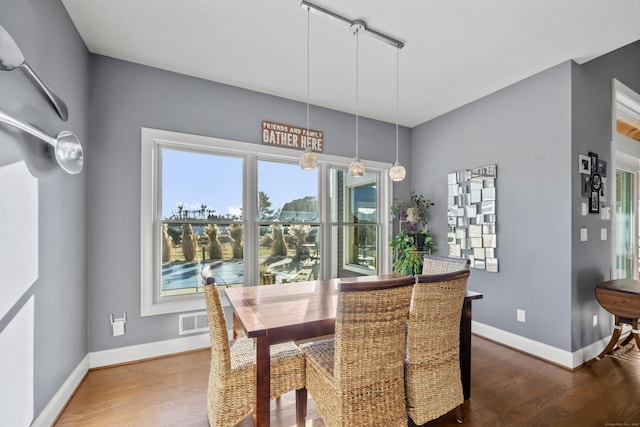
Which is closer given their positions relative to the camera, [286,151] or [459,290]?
[459,290]

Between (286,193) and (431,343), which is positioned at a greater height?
(286,193)

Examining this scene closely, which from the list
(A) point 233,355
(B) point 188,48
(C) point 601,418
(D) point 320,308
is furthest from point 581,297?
(B) point 188,48

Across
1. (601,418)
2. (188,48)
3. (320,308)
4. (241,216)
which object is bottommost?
(601,418)

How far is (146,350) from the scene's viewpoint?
274 cm

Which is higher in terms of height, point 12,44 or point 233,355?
point 12,44

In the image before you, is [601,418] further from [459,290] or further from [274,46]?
[274,46]

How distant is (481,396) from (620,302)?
153 centimetres

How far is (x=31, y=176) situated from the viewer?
166 cm

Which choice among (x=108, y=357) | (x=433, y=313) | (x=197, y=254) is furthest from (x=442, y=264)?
(x=108, y=357)

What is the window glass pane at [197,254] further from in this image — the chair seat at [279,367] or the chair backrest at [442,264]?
the chair backrest at [442,264]

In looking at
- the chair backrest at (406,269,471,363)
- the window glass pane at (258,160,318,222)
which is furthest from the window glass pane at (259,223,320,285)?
the chair backrest at (406,269,471,363)

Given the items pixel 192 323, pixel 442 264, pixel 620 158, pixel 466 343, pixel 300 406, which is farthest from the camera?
pixel 620 158

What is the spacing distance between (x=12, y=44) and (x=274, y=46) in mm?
1733

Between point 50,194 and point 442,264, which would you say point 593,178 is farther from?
point 50,194
